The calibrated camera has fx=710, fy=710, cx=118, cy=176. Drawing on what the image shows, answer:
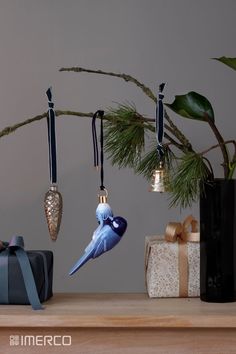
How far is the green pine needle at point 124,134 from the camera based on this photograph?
1.35 m

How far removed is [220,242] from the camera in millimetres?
1298

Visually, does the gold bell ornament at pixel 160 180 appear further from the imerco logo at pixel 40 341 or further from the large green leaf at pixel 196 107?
the imerco logo at pixel 40 341

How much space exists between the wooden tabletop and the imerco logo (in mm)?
26

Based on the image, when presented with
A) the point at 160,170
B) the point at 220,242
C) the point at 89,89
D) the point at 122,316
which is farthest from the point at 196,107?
the point at 89,89

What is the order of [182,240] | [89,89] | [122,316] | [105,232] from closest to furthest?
1. [122,316]
2. [105,232]
3. [182,240]
4. [89,89]

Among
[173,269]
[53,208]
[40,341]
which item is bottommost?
[40,341]

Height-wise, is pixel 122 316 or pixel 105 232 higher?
pixel 105 232

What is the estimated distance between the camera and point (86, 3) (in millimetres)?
1893

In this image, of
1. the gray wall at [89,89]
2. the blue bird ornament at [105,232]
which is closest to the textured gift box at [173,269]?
the blue bird ornament at [105,232]

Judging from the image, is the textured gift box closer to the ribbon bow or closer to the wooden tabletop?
the wooden tabletop

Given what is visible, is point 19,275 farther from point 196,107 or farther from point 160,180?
point 196,107

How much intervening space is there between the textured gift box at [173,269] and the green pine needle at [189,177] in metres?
0.09

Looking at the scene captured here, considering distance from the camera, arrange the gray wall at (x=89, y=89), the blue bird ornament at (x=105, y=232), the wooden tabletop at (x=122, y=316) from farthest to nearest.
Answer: the gray wall at (x=89, y=89), the blue bird ornament at (x=105, y=232), the wooden tabletop at (x=122, y=316)

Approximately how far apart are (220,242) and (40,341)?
1.21 feet
